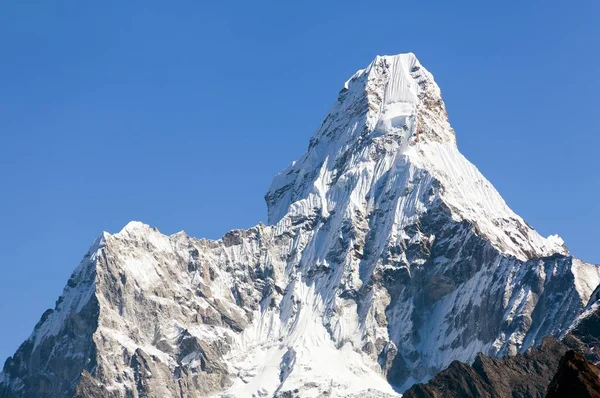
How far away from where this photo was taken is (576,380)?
47.9m

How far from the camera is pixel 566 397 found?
157 feet

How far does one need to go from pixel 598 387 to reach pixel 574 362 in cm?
112

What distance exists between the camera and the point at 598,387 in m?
48.0

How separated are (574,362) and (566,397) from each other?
1.34 metres

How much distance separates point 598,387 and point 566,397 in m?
1.09

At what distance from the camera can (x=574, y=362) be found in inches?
1912

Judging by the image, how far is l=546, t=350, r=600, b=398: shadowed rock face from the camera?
47.6 metres

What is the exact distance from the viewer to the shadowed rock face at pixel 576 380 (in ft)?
156
